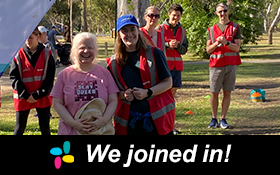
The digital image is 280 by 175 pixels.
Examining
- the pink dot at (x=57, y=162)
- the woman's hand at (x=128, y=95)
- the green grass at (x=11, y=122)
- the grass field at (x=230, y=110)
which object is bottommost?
the green grass at (x=11, y=122)

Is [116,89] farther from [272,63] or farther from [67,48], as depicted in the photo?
[272,63]

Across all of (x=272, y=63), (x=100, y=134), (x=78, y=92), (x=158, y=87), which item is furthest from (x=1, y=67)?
(x=272, y=63)

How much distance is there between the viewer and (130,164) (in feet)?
10.5

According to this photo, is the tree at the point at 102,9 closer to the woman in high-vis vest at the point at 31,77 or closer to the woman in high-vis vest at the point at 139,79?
the woman in high-vis vest at the point at 31,77

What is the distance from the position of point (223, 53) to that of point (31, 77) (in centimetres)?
374

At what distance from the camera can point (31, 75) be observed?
18.4 ft

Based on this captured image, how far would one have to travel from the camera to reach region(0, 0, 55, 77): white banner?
9.22 ft

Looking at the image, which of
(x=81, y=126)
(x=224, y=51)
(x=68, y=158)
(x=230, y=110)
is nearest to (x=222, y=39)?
(x=224, y=51)

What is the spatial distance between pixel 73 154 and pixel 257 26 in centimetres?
2328

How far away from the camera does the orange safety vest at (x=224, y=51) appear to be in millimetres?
7512

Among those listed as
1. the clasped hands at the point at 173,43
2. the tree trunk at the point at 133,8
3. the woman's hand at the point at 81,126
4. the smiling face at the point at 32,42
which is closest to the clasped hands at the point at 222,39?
the clasped hands at the point at 173,43

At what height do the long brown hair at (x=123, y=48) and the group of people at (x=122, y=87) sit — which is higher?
the long brown hair at (x=123, y=48)

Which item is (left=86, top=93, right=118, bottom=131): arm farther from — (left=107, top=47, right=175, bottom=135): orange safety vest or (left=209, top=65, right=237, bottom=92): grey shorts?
(left=209, top=65, right=237, bottom=92): grey shorts

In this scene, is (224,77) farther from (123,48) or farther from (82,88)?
(82,88)
